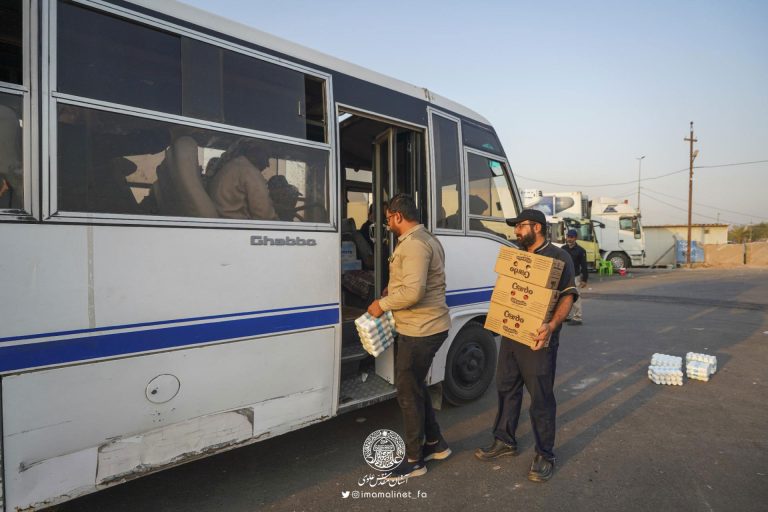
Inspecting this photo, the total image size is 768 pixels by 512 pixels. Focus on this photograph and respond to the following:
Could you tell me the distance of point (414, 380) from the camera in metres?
3.10

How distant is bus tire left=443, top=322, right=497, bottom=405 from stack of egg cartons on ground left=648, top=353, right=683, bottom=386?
7.20 feet

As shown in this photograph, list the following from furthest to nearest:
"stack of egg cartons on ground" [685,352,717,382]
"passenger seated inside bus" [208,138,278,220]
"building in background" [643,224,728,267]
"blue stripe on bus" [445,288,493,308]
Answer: "building in background" [643,224,728,267] → "stack of egg cartons on ground" [685,352,717,382] → "blue stripe on bus" [445,288,493,308] → "passenger seated inside bus" [208,138,278,220]

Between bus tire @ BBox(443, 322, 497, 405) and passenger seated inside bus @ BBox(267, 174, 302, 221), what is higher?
passenger seated inside bus @ BBox(267, 174, 302, 221)

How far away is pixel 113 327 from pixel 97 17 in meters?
1.66

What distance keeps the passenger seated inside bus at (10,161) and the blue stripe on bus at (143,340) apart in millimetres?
703

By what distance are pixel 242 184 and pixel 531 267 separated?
2098 millimetres

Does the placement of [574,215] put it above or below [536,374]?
above

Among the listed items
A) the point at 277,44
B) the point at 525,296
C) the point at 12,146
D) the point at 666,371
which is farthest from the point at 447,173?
the point at 666,371

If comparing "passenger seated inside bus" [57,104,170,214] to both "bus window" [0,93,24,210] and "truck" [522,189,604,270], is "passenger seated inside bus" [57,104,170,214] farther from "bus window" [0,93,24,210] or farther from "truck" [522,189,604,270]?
"truck" [522,189,604,270]

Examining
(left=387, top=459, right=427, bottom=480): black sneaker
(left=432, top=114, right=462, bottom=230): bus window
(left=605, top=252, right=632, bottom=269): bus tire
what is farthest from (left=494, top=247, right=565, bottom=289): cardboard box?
(left=605, top=252, right=632, bottom=269): bus tire

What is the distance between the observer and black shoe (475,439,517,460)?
11.2 feet

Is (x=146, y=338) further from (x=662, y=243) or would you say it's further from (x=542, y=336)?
(x=662, y=243)

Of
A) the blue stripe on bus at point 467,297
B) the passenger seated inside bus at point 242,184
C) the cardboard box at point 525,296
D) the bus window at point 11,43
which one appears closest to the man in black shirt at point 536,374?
the cardboard box at point 525,296

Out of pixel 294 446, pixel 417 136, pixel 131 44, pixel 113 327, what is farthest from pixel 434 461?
pixel 131 44
